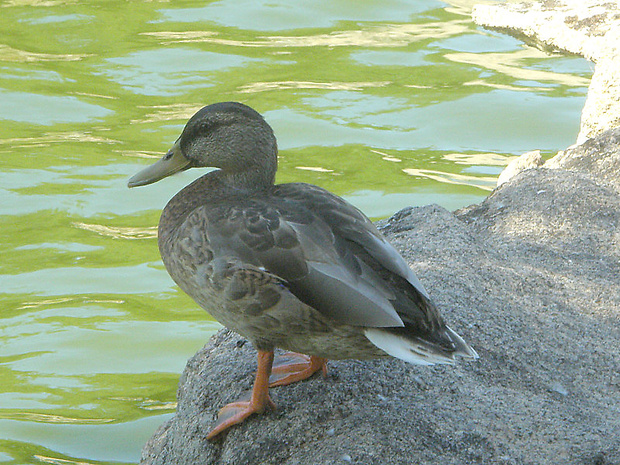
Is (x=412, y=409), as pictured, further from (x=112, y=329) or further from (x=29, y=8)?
(x=29, y=8)

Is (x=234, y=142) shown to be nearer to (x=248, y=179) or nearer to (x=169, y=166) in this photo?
(x=248, y=179)

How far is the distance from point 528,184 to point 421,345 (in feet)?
6.16

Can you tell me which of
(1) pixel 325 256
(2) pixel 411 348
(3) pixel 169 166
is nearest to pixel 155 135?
(3) pixel 169 166

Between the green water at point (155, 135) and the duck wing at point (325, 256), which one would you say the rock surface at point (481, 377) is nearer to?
the duck wing at point (325, 256)

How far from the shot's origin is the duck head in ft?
9.39

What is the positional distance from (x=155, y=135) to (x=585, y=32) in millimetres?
3176

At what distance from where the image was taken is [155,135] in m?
6.90

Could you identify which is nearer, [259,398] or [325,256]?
[325,256]

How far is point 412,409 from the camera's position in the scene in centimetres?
265

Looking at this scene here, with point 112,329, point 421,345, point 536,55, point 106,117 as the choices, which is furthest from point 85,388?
point 536,55

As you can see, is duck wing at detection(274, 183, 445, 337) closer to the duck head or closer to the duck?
the duck

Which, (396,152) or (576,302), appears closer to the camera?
(576,302)

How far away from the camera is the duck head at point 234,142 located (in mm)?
2863

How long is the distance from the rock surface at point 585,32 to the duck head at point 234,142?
271 centimetres
